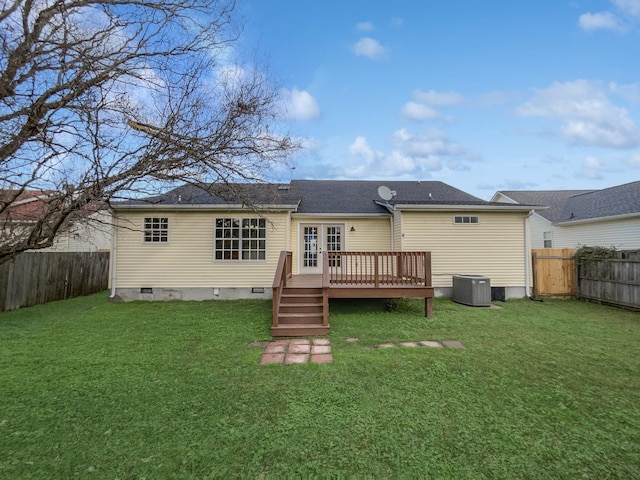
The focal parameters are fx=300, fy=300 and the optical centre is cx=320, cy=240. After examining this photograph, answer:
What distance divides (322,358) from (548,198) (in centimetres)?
2083

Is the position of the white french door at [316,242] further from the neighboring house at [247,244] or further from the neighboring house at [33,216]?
the neighboring house at [33,216]

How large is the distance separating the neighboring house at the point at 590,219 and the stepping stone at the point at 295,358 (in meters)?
14.1

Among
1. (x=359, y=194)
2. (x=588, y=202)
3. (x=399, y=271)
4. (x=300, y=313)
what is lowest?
(x=300, y=313)

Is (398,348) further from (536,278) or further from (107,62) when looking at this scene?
(536,278)

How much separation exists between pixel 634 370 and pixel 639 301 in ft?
18.1

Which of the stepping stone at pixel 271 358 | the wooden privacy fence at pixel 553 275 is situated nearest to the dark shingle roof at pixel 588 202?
the wooden privacy fence at pixel 553 275

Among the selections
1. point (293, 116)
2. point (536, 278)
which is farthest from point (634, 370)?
point (293, 116)

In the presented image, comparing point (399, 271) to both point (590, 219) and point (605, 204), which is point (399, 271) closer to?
point (590, 219)

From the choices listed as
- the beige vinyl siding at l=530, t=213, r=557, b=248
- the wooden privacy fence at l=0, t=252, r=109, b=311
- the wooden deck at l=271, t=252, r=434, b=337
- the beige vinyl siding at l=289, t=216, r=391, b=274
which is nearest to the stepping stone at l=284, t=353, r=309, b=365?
the wooden deck at l=271, t=252, r=434, b=337

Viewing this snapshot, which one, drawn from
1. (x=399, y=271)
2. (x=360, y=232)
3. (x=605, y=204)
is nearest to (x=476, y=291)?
(x=399, y=271)

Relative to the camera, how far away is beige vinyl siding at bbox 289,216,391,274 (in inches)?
406

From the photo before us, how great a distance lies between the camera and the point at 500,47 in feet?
30.1

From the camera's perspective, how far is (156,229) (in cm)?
952

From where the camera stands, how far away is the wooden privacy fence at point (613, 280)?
8031 mm
